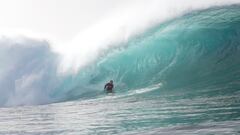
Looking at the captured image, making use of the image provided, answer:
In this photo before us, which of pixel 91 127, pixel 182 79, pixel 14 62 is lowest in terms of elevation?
pixel 91 127

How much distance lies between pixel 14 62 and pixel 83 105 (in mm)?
7929

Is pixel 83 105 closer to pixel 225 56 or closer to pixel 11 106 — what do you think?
pixel 11 106

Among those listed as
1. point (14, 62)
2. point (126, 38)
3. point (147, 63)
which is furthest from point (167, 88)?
point (14, 62)

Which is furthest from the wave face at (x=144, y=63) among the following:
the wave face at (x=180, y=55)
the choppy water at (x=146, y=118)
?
the choppy water at (x=146, y=118)

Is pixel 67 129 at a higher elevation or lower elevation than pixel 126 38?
lower

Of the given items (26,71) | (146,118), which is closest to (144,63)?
(26,71)

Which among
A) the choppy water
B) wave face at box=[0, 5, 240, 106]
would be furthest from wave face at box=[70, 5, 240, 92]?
the choppy water

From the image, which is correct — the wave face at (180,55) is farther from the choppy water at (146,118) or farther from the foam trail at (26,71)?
the choppy water at (146,118)

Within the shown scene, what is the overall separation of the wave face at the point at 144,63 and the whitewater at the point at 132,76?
47 mm

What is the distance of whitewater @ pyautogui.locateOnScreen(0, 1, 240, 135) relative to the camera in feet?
39.5

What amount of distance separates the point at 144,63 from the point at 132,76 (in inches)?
40.3

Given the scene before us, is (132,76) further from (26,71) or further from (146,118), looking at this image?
(146,118)

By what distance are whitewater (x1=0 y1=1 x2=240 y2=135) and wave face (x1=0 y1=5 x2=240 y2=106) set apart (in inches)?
1.9

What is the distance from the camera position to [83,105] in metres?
16.9
